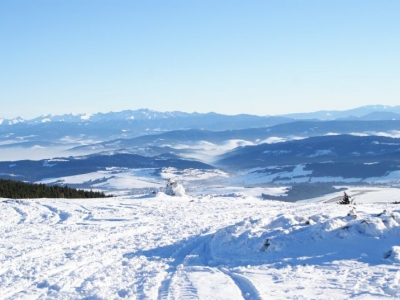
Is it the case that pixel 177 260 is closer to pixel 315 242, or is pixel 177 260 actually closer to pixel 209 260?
pixel 209 260

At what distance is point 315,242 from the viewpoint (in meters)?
16.5

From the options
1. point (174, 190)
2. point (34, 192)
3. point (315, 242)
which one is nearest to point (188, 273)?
point (315, 242)

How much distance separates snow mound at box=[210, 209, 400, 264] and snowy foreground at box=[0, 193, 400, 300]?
0.03 m

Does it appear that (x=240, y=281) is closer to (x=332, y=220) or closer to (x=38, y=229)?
(x=332, y=220)

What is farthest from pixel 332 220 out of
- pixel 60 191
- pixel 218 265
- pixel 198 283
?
pixel 60 191

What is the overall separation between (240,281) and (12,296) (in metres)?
6.43

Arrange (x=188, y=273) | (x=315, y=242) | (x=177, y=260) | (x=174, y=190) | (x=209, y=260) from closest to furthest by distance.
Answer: (x=188, y=273)
(x=209, y=260)
(x=177, y=260)
(x=315, y=242)
(x=174, y=190)

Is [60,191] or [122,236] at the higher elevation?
[122,236]

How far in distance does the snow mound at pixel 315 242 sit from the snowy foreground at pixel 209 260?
0.03 m

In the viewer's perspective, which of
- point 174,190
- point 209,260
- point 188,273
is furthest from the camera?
point 174,190

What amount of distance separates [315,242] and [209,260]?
4.06 meters

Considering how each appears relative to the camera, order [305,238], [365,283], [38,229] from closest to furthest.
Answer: [365,283] → [305,238] → [38,229]

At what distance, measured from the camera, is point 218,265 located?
15.2 meters

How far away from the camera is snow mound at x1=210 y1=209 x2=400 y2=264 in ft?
49.9
